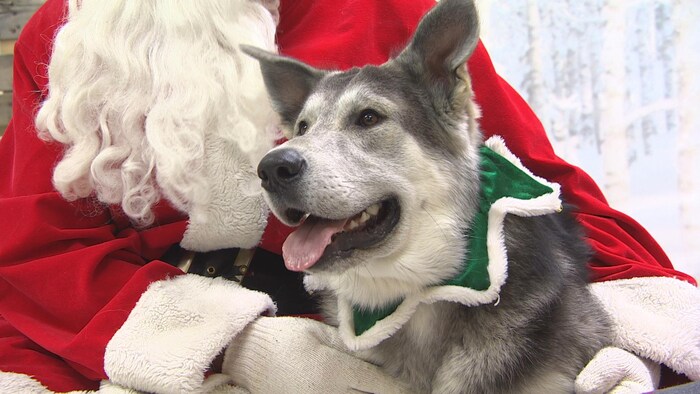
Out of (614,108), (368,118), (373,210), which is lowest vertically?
(614,108)

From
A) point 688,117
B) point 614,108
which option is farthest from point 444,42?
point 688,117

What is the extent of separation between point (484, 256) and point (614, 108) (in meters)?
1.83

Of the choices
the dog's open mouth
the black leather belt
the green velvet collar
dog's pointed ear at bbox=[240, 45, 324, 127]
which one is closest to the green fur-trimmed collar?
the green velvet collar

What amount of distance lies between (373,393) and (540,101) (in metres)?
1.87

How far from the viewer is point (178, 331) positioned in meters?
1.25

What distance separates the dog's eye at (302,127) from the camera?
1.33 m

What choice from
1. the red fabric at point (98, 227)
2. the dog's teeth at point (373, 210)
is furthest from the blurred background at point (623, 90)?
the dog's teeth at point (373, 210)

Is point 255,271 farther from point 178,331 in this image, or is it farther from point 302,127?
point 302,127

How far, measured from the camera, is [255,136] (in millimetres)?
1364

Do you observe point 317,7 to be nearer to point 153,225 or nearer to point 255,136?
point 255,136

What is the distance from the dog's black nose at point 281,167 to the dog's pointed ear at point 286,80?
367mm

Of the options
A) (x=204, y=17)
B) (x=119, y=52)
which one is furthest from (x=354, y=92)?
(x=119, y=52)

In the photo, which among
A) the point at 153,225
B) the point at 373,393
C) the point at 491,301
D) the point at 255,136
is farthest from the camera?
the point at 153,225

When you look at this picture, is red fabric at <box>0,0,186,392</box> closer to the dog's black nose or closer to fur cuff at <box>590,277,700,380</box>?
the dog's black nose
